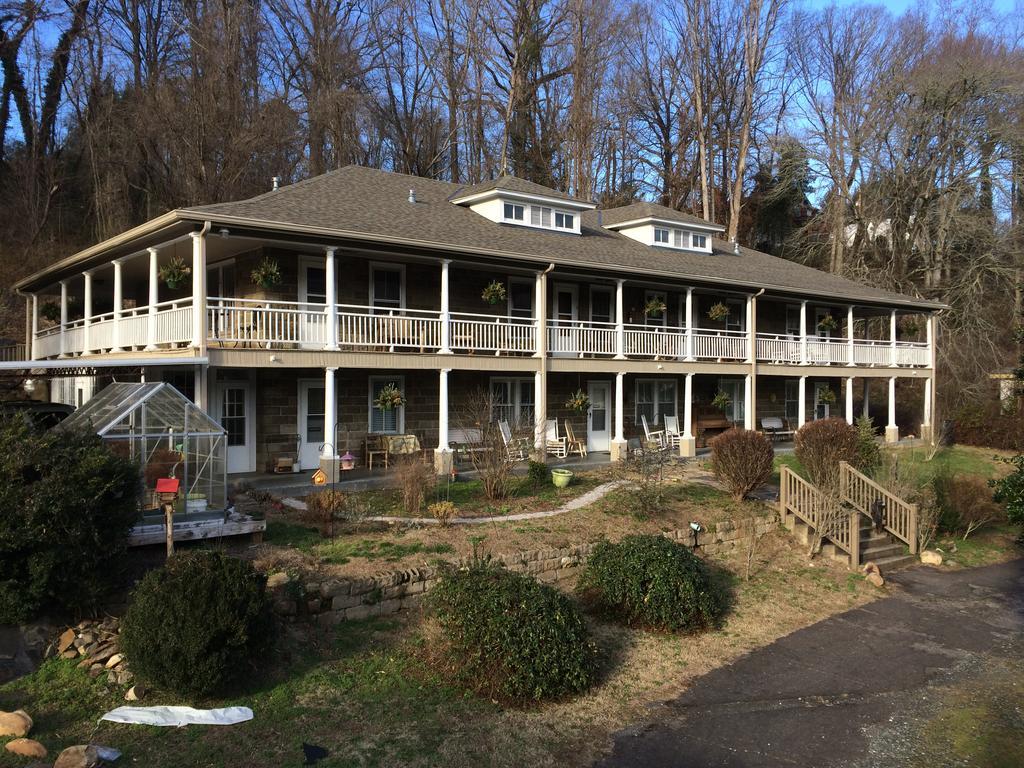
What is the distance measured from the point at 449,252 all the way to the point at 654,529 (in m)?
7.89

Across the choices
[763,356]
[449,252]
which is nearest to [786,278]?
[763,356]

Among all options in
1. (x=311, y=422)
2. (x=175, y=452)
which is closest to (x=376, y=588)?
(x=175, y=452)

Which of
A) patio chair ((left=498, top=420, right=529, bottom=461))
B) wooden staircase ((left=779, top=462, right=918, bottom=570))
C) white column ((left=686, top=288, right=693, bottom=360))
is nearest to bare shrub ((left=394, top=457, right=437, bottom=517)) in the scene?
patio chair ((left=498, top=420, right=529, bottom=461))

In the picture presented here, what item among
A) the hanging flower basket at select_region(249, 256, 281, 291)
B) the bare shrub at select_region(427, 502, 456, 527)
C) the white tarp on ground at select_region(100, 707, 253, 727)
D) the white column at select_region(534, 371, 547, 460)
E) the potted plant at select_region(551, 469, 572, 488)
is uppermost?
the hanging flower basket at select_region(249, 256, 281, 291)

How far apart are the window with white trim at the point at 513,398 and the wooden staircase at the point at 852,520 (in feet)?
26.1

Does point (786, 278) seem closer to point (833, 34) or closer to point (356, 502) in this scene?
point (356, 502)

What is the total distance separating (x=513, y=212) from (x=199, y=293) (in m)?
10.6

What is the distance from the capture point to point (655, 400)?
2523 cm

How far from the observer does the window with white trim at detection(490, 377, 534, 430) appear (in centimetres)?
2169

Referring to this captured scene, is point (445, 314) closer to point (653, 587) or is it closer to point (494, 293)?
point (494, 293)

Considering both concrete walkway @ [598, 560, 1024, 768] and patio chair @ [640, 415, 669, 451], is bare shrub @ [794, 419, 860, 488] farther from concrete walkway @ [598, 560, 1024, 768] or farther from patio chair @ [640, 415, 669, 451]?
patio chair @ [640, 415, 669, 451]

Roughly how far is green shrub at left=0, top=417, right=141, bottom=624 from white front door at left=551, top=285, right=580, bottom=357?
1300 cm

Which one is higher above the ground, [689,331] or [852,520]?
[689,331]

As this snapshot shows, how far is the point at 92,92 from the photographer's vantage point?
34062 millimetres
